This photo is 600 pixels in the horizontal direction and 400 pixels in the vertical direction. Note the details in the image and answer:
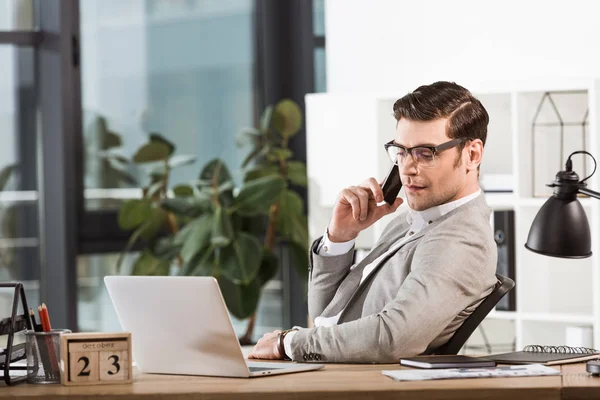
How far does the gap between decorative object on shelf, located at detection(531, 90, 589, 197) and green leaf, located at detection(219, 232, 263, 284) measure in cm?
132

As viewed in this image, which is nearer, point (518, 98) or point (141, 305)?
point (141, 305)

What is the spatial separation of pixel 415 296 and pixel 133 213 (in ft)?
8.50

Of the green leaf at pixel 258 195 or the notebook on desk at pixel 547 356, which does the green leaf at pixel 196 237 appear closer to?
the green leaf at pixel 258 195

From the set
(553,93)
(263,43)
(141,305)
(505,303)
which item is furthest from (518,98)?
(141,305)

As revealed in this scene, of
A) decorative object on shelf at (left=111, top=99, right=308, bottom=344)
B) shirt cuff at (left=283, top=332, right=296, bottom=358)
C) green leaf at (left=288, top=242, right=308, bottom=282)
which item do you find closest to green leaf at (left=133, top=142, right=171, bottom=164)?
decorative object on shelf at (left=111, top=99, right=308, bottom=344)

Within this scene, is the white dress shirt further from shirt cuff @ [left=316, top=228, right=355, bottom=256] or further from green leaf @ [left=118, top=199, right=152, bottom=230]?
green leaf @ [left=118, top=199, right=152, bottom=230]

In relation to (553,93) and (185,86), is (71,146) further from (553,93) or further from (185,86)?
(553,93)

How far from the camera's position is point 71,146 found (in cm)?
466

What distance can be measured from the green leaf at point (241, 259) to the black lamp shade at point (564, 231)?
7.71 feet

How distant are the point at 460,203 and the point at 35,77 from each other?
9.30 ft

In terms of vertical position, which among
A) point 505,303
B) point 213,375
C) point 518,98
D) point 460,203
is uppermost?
point 518,98

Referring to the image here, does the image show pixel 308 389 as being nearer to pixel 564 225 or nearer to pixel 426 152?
pixel 564 225

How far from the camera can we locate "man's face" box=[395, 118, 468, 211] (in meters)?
2.48

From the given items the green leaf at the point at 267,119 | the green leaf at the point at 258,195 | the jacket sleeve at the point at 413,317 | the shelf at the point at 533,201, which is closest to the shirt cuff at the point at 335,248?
the jacket sleeve at the point at 413,317
